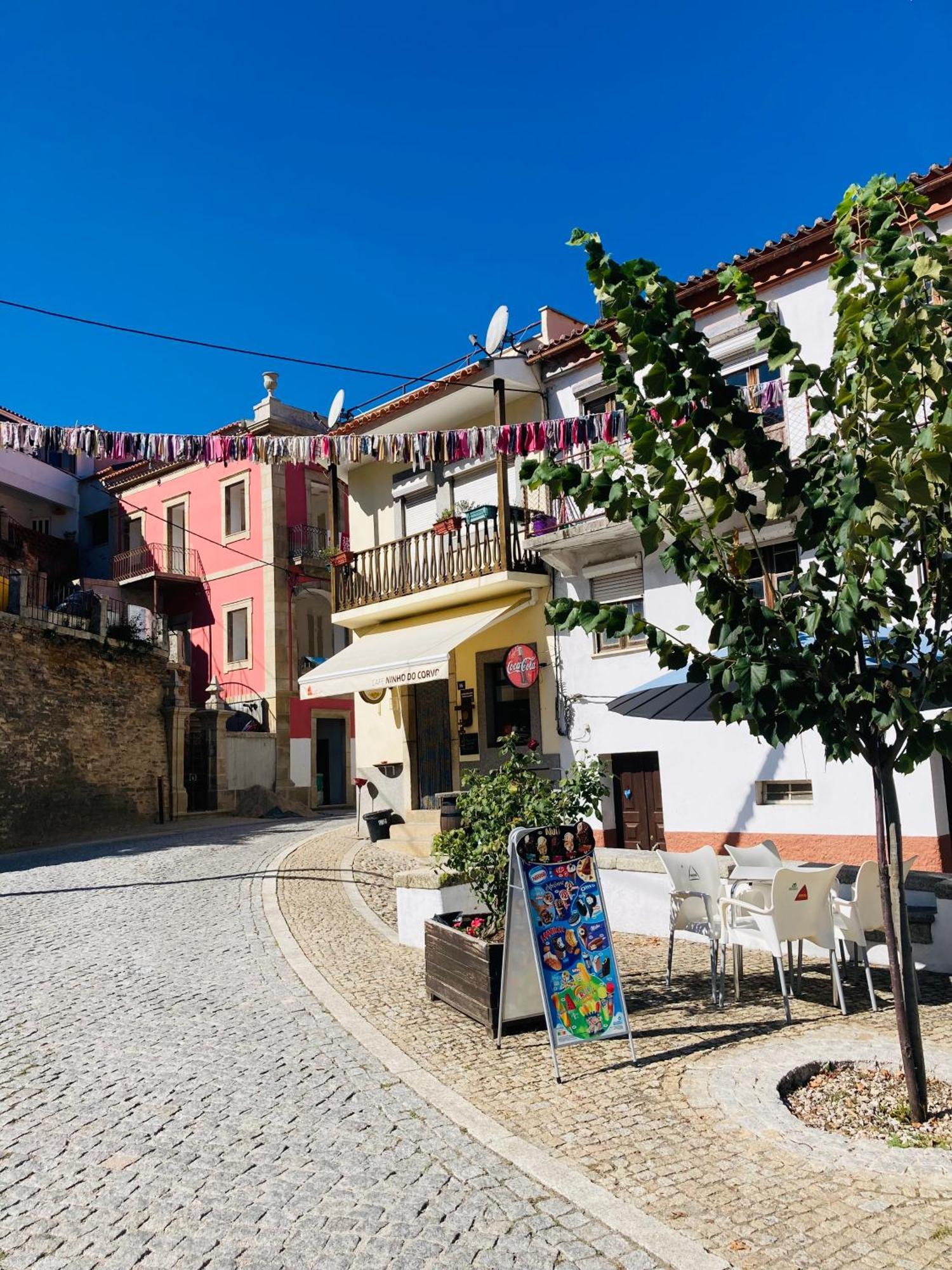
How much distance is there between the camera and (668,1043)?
5715 mm

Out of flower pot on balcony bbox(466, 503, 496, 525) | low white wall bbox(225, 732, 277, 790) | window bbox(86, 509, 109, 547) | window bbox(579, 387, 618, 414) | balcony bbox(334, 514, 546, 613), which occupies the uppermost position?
window bbox(86, 509, 109, 547)

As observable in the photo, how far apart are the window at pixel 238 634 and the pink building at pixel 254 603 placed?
4 centimetres

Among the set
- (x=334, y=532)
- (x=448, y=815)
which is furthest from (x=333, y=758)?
Answer: (x=448, y=815)

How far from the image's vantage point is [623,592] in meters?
14.9

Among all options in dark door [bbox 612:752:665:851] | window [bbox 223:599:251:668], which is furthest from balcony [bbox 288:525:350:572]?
dark door [bbox 612:752:665:851]

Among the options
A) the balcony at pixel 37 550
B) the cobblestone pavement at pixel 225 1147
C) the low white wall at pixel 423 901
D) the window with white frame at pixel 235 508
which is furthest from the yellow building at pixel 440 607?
the balcony at pixel 37 550

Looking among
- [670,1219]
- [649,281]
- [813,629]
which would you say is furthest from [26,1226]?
[649,281]

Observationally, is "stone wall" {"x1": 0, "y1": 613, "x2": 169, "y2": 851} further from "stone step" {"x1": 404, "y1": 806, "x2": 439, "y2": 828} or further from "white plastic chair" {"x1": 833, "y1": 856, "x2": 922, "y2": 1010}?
"white plastic chair" {"x1": 833, "y1": 856, "x2": 922, "y2": 1010}

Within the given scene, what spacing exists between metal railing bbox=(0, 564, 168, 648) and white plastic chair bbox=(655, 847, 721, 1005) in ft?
61.1

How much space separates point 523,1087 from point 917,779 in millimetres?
7731

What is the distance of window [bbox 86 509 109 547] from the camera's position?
3541cm

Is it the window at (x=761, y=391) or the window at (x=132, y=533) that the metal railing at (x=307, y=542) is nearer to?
the window at (x=132, y=533)

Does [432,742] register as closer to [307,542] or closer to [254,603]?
[254,603]

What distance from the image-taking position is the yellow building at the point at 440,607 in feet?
51.4
